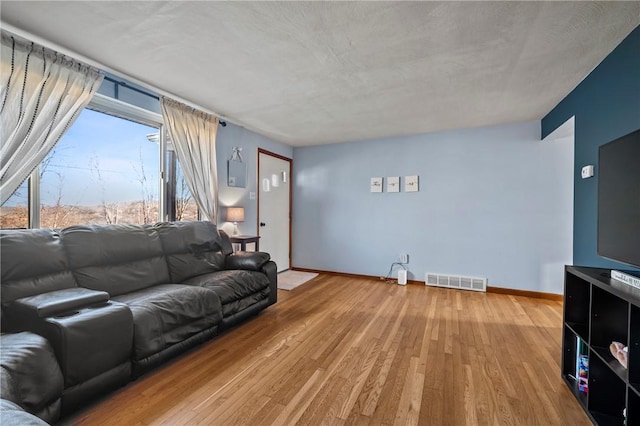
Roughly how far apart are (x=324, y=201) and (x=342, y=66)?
10.00 ft

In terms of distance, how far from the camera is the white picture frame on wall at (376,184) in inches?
188

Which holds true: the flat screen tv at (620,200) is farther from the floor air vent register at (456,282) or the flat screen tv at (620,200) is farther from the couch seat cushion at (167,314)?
the couch seat cushion at (167,314)

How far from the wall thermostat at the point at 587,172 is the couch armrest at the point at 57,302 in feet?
12.7

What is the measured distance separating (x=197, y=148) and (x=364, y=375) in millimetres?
2998

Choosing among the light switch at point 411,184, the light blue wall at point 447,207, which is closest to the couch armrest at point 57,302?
the light blue wall at point 447,207

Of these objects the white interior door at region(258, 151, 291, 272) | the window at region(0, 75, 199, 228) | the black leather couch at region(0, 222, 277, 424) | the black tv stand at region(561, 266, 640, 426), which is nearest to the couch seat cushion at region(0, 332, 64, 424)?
the black leather couch at region(0, 222, 277, 424)

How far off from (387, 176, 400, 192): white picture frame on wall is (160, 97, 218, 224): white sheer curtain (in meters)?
2.76

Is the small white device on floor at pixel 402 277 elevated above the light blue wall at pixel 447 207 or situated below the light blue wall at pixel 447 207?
below

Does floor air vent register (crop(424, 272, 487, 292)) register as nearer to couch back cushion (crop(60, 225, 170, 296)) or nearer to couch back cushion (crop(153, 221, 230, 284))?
couch back cushion (crop(153, 221, 230, 284))

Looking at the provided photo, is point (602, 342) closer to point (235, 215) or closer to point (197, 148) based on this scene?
point (235, 215)

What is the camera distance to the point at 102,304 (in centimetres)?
177

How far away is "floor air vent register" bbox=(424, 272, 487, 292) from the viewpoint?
4.12 metres

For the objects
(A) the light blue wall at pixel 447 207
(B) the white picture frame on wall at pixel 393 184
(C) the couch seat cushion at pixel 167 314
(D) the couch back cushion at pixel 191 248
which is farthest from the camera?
(B) the white picture frame on wall at pixel 393 184

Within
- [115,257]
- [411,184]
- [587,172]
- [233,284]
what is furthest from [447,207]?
[115,257]
